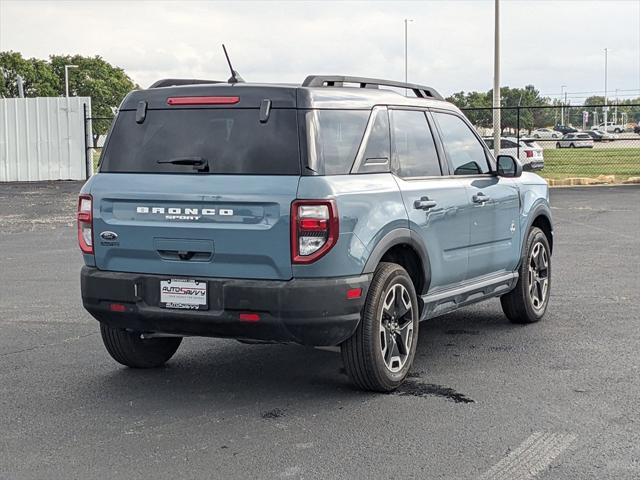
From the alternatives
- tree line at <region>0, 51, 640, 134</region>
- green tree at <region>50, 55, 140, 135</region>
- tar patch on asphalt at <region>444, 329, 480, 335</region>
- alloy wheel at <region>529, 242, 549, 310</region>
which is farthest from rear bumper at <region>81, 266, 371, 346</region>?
green tree at <region>50, 55, 140, 135</region>

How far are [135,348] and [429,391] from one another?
81.7 inches

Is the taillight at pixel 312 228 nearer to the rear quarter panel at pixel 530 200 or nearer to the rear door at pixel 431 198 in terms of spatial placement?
the rear door at pixel 431 198

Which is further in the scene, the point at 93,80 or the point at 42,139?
the point at 93,80

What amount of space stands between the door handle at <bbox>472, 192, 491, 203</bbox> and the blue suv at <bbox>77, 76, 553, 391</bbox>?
1.74ft

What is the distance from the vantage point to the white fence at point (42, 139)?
30.2m

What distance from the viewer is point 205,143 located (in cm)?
620

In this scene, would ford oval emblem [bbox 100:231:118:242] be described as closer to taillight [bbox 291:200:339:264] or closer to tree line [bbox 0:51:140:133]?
taillight [bbox 291:200:339:264]

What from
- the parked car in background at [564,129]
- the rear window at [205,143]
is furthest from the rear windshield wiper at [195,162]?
the parked car in background at [564,129]

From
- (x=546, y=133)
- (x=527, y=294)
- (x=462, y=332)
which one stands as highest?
(x=546, y=133)

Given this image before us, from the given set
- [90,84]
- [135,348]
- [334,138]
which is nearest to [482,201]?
[334,138]

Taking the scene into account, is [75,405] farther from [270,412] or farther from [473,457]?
[473,457]

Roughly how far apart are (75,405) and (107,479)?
148 centimetres

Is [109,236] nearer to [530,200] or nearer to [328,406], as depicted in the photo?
[328,406]

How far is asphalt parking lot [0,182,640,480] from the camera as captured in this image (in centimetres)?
499
